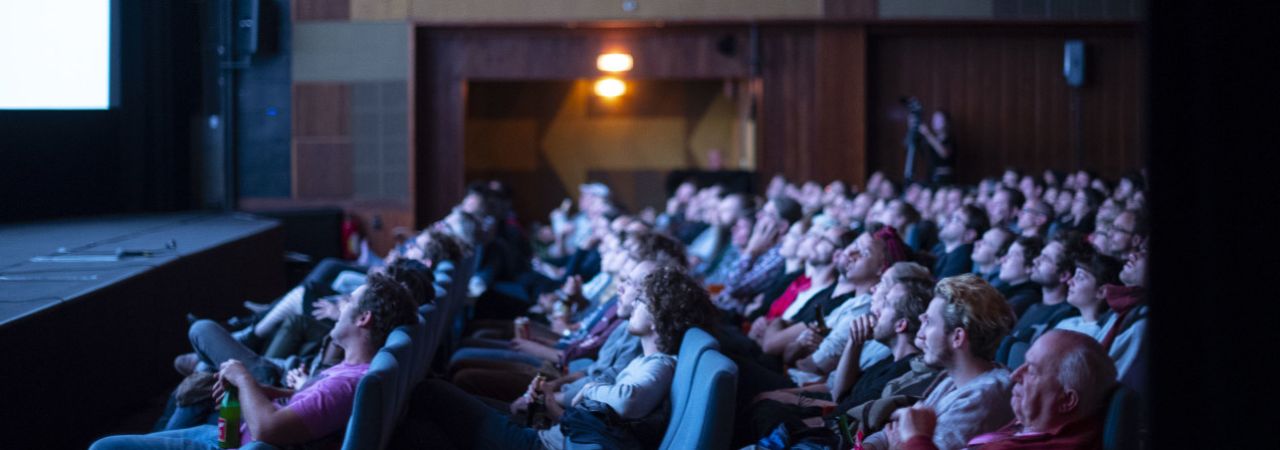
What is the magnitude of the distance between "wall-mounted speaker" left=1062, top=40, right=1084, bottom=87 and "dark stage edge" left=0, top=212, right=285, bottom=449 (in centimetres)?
855

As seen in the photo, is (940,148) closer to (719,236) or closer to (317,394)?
(719,236)

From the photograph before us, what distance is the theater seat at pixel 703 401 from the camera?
2.90 metres

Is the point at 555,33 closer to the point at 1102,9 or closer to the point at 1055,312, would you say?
the point at 1102,9

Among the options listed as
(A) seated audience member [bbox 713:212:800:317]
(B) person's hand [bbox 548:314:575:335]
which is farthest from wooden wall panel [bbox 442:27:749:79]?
(B) person's hand [bbox 548:314:575:335]

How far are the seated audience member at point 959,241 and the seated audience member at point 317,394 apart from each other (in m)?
2.71

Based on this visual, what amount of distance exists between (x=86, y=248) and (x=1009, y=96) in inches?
378

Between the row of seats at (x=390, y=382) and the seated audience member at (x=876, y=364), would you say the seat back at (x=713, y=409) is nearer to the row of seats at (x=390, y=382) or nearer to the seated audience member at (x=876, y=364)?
the seated audience member at (x=876, y=364)

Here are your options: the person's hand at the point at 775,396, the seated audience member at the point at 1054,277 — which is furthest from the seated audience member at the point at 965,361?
the seated audience member at the point at 1054,277

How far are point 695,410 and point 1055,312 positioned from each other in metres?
1.76

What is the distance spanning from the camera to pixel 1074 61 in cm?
1329

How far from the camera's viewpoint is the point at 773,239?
6973mm

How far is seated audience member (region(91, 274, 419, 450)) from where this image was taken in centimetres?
317

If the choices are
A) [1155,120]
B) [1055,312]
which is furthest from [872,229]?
[1155,120]

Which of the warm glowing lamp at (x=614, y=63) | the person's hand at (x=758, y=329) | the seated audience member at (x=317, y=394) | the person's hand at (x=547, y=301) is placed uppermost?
the warm glowing lamp at (x=614, y=63)
